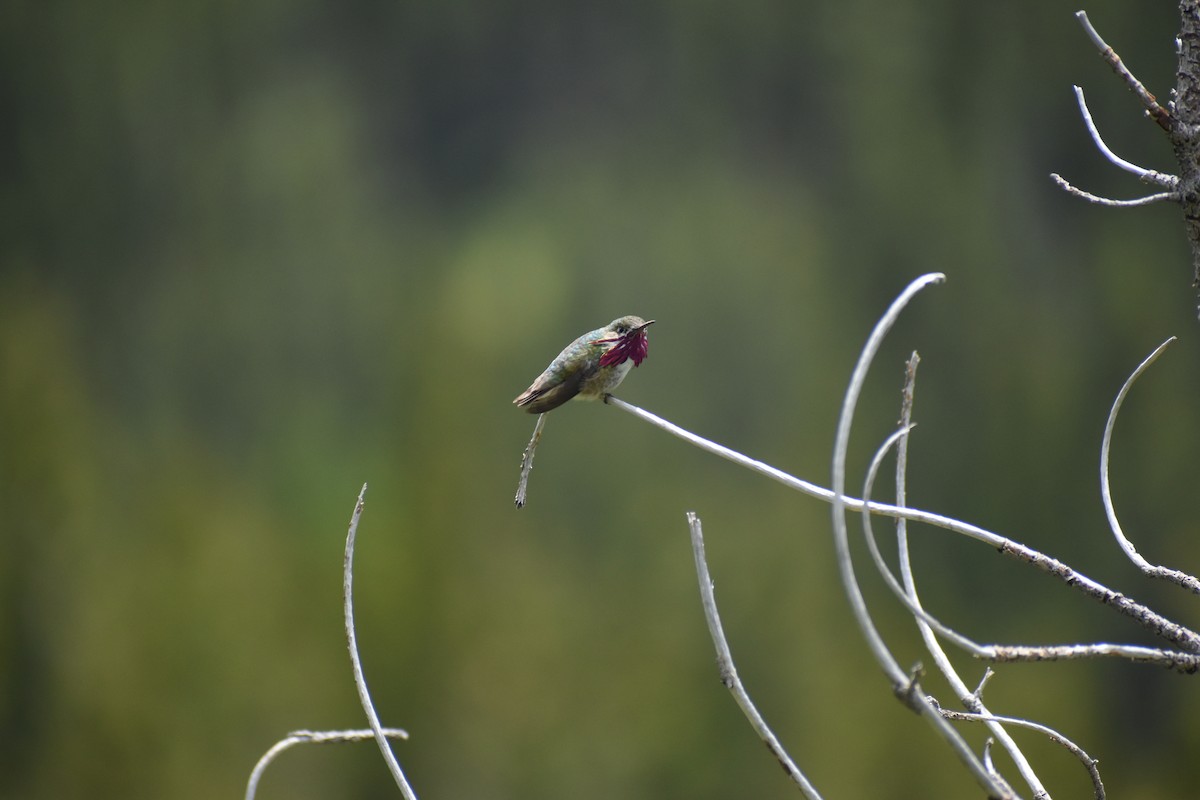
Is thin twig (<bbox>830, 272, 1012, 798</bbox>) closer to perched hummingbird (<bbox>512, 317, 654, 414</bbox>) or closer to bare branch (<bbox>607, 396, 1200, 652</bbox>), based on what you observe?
bare branch (<bbox>607, 396, 1200, 652</bbox>)

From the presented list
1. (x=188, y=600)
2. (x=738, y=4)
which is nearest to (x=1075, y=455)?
(x=738, y=4)

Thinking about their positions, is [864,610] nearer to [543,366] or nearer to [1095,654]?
[1095,654]

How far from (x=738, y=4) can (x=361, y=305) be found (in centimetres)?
76

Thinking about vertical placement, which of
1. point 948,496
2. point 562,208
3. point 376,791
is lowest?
point 376,791

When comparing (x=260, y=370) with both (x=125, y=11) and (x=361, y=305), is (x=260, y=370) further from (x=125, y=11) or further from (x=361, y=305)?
(x=125, y=11)

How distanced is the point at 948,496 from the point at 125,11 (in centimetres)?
148

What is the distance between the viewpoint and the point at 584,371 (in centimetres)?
59

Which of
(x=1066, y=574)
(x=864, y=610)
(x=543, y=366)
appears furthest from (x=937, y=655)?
(x=543, y=366)

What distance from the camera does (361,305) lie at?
5.17 feet

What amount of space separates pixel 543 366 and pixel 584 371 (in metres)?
0.95

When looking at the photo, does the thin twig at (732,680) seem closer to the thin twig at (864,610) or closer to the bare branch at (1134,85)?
the thin twig at (864,610)

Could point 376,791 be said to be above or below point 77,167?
below

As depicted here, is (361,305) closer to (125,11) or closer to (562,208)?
(562,208)

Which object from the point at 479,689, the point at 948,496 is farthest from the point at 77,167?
the point at 948,496
